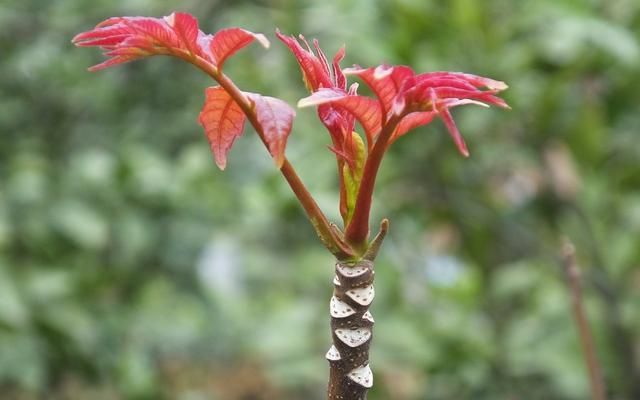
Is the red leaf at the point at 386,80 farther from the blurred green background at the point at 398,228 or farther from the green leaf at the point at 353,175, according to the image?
the blurred green background at the point at 398,228

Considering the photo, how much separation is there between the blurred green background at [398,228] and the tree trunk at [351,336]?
95cm

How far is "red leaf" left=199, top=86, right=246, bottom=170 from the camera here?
43cm

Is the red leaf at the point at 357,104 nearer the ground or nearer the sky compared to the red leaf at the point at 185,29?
nearer the ground

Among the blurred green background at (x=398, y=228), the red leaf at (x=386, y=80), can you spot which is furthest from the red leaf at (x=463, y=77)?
the blurred green background at (x=398, y=228)

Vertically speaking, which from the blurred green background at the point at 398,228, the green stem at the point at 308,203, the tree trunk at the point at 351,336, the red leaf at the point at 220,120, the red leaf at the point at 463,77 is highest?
the blurred green background at the point at 398,228

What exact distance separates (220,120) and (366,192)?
8cm

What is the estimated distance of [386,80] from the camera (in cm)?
38

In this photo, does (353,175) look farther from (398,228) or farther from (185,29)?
(398,228)

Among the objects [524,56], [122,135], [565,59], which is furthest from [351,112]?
[122,135]

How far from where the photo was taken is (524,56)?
152 cm

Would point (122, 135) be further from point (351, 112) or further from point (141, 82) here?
point (351, 112)

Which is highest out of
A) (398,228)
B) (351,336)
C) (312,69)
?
(398,228)

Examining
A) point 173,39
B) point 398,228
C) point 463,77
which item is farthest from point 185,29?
point 398,228

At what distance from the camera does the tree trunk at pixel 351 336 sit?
390mm
